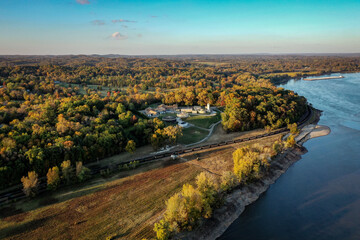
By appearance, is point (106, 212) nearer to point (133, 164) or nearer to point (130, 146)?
point (133, 164)

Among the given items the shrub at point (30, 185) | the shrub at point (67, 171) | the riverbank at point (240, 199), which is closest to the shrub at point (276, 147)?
the riverbank at point (240, 199)

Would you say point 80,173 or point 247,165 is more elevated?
point 247,165

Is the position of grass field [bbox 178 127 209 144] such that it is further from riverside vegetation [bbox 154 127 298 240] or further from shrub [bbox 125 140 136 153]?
riverside vegetation [bbox 154 127 298 240]

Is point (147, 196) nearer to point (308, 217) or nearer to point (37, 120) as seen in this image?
point (308, 217)

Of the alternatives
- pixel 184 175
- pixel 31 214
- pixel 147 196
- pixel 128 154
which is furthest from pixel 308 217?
pixel 31 214

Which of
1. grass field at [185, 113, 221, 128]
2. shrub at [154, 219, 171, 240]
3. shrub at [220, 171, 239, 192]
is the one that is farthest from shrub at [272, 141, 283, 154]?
shrub at [154, 219, 171, 240]

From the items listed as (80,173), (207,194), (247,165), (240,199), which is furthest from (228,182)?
(80,173)
